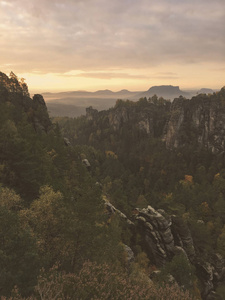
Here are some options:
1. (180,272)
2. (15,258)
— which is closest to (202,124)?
(180,272)

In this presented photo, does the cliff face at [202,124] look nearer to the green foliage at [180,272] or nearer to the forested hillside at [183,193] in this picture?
A: the forested hillside at [183,193]

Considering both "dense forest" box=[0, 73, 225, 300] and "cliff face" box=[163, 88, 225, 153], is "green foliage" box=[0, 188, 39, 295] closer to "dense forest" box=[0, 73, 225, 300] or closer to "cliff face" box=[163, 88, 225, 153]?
"dense forest" box=[0, 73, 225, 300]

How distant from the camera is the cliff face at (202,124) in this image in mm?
172750

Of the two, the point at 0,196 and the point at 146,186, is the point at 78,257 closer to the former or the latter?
the point at 0,196

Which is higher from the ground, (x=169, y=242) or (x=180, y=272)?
(x=180, y=272)

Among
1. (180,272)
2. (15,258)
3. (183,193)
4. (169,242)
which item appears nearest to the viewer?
(15,258)

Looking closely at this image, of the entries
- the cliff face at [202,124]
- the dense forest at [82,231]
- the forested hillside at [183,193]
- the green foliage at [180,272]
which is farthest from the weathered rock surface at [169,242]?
the cliff face at [202,124]

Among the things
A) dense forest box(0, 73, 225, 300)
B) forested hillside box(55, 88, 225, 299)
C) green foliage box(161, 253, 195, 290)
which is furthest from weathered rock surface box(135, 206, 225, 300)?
green foliage box(161, 253, 195, 290)

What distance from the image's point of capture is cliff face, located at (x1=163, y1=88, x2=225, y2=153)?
172750 millimetres

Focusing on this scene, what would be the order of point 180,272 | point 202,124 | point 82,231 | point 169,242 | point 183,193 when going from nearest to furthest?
point 82,231 → point 180,272 → point 169,242 → point 183,193 → point 202,124

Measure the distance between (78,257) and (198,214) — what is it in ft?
252

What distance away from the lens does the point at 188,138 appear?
192750 millimetres

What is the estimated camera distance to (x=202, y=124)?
189m

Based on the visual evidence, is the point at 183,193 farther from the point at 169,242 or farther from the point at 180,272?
the point at 180,272
